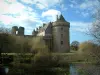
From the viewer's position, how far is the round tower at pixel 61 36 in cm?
3862

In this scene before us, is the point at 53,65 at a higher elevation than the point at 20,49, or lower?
lower

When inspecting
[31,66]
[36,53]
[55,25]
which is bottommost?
[31,66]

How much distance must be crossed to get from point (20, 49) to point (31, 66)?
3.96m

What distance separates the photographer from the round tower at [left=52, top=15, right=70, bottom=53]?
38.6m

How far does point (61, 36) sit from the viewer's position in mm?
38875

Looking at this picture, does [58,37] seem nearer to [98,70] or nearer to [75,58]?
[75,58]

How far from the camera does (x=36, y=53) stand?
2381 cm

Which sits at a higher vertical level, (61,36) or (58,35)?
(58,35)

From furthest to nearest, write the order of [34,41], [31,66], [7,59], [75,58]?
[75,58], [34,41], [7,59], [31,66]

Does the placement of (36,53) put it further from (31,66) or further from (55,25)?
(55,25)

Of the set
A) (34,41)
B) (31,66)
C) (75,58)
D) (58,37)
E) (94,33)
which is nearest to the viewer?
(94,33)

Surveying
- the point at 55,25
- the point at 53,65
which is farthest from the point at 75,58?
the point at 55,25

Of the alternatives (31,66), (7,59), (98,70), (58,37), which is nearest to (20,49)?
(7,59)

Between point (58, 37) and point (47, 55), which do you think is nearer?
point (47, 55)
